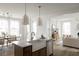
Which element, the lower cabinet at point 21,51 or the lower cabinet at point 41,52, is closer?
the lower cabinet at point 21,51

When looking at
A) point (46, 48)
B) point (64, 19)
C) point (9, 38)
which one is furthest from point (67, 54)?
point (9, 38)

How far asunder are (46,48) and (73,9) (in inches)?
45.0

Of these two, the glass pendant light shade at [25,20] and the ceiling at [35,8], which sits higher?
the ceiling at [35,8]

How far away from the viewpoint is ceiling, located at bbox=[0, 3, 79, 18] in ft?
7.25

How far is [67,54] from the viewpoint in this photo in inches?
91.6

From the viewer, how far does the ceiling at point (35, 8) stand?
2211 millimetres

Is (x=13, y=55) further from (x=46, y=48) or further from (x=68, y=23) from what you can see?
(x=68, y=23)

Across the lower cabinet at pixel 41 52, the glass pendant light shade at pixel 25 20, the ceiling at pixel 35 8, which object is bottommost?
the lower cabinet at pixel 41 52

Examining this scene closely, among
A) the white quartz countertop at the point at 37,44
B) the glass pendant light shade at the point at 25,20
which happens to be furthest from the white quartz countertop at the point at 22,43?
the glass pendant light shade at the point at 25,20

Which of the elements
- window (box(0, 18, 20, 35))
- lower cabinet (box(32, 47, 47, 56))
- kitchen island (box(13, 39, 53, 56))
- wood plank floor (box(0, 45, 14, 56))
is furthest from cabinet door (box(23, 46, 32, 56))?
window (box(0, 18, 20, 35))

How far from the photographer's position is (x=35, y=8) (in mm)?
2289

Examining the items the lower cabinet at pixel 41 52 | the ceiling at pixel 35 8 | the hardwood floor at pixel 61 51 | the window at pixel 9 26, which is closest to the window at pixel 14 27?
the window at pixel 9 26

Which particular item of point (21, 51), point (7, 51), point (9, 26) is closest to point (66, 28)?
point (21, 51)

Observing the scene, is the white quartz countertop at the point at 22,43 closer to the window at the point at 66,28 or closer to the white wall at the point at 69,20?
the white wall at the point at 69,20
